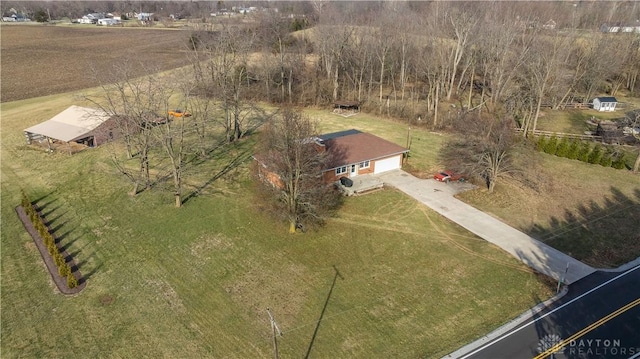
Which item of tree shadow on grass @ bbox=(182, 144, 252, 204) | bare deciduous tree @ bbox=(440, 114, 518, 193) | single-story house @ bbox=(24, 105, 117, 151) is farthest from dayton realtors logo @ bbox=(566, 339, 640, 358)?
single-story house @ bbox=(24, 105, 117, 151)

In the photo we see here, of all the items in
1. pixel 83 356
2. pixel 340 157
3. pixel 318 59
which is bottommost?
pixel 83 356

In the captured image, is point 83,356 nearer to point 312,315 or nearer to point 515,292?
point 312,315

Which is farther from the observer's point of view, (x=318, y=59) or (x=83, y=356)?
(x=318, y=59)

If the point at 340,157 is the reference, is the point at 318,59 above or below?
above

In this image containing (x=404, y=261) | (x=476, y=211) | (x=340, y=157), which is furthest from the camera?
(x=340, y=157)

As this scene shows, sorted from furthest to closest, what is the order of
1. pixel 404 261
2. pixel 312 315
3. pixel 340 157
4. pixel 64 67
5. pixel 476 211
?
pixel 64 67 < pixel 340 157 < pixel 476 211 < pixel 404 261 < pixel 312 315

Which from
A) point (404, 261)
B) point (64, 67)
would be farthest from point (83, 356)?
point (64, 67)

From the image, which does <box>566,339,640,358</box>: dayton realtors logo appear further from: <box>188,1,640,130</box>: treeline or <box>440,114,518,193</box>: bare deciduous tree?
<box>188,1,640,130</box>: treeline

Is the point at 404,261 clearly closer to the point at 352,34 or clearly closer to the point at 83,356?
the point at 83,356

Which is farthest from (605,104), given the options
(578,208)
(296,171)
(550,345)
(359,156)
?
(296,171)

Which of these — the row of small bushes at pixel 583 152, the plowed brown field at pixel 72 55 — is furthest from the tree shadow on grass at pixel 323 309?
the plowed brown field at pixel 72 55
